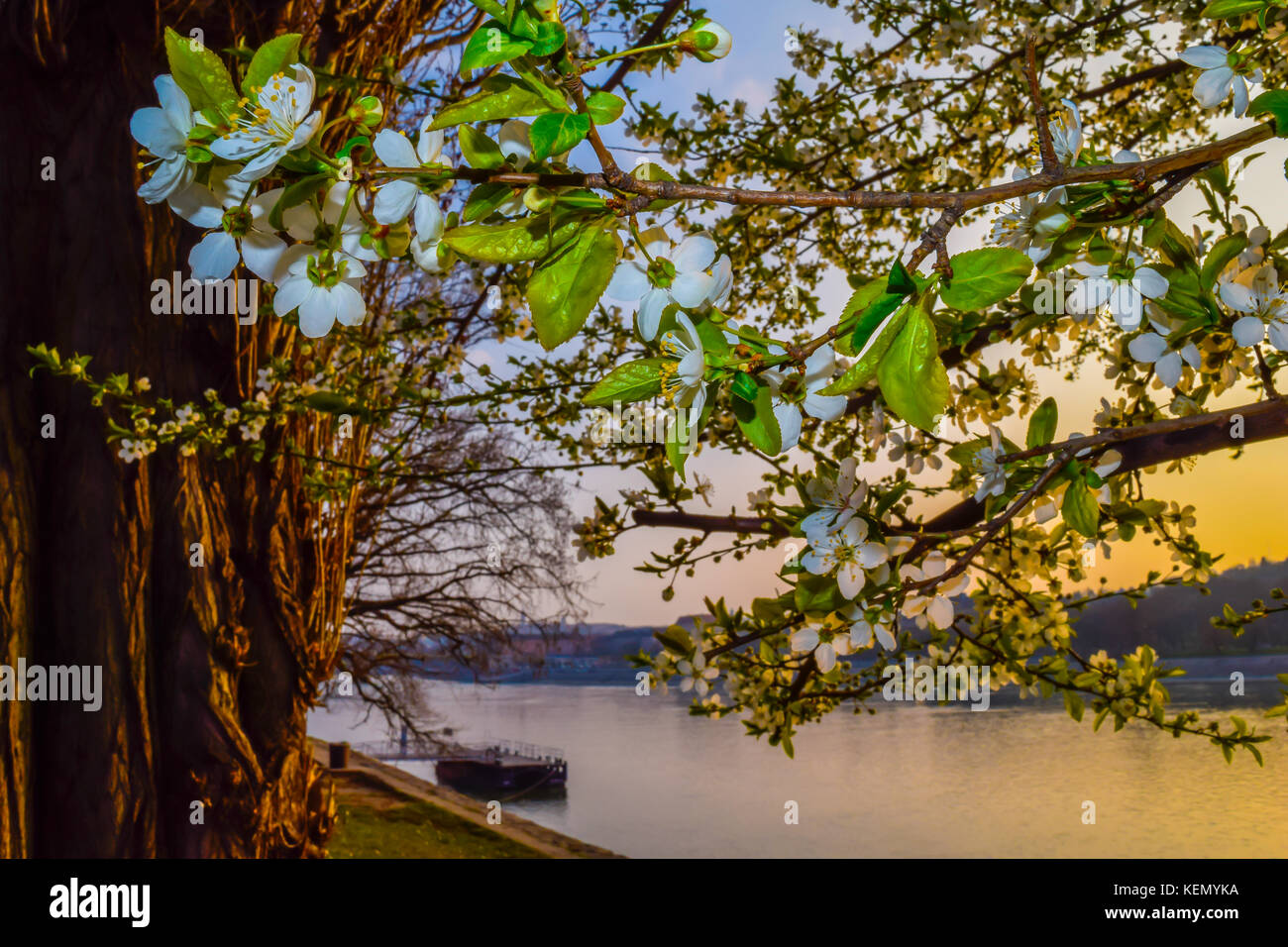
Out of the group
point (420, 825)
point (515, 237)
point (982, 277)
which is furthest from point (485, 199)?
point (420, 825)

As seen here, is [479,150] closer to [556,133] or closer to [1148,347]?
[556,133]

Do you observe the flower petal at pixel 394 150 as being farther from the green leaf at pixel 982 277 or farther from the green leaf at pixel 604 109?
the green leaf at pixel 982 277

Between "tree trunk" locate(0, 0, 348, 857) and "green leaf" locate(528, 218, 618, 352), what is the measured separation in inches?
76.6

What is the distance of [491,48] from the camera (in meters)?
0.33

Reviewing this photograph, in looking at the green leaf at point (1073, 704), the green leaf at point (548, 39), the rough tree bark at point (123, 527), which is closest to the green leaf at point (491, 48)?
the green leaf at point (548, 39)

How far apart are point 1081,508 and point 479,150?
55 centimetres

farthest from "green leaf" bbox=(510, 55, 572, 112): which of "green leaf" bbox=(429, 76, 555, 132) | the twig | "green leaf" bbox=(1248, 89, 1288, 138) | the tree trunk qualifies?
the tree trunk

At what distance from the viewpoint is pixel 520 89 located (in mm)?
346

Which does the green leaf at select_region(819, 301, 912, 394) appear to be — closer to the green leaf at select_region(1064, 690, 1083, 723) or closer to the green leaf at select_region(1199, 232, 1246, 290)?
the green leaf at select_region(1199, 232, 1246, 290)

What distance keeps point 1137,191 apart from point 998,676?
831 millimetres
